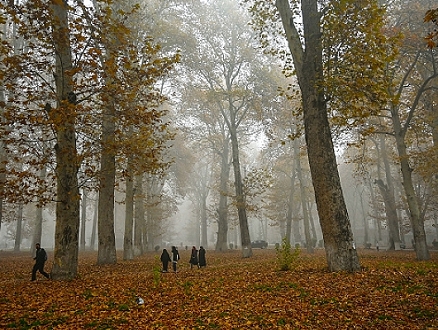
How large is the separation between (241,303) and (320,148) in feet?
17.7

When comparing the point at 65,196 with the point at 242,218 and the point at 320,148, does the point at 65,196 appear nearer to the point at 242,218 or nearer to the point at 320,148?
the point at 320,148

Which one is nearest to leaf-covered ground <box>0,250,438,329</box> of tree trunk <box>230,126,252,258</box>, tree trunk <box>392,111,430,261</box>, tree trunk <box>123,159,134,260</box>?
tree trunk <box>392,111,430,261</box>

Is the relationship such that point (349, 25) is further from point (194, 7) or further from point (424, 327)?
point (194, 7)

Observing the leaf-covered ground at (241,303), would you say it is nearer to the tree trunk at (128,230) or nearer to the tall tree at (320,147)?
the tall tree at (320,147)

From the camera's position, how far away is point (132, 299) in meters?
7.40

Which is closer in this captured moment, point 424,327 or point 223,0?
point 424,327

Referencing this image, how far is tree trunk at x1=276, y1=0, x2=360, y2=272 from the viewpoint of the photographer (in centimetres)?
904

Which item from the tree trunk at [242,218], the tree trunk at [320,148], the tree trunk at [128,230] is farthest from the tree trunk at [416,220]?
the tree trunk at [128,230]

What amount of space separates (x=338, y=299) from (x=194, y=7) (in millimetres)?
24683

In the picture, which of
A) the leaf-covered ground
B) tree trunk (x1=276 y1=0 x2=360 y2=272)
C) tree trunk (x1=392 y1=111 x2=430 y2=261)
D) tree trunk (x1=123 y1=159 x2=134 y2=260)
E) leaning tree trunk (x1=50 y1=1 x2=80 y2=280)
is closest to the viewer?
the leaf-covered ground

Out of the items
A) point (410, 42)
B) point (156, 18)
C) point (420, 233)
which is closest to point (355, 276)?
point (420, 233)

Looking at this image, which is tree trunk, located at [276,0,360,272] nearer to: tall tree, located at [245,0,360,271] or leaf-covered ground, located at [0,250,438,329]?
tall tree, located at [245,0,360,271]

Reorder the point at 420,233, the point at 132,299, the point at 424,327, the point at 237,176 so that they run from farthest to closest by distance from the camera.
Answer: the point at 237,176 < the point at 420,233 < the point at 132,299 < the point at 424,327

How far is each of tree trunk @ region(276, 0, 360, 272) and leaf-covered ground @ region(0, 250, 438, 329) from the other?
78 cm
